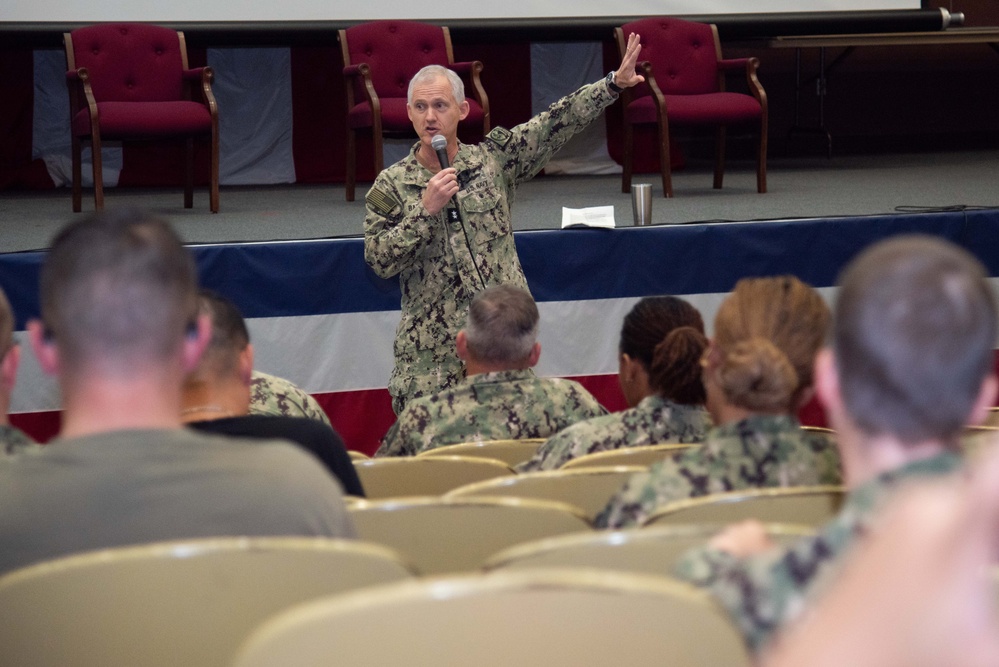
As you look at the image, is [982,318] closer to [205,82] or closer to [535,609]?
[535,609]

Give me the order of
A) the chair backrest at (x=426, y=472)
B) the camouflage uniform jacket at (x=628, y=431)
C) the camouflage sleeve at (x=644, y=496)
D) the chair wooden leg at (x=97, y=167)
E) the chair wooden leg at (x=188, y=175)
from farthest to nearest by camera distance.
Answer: the chair wooden leg at (x=188, y=175), the chair wooden leg at (x=97, y=167), the camouflage uniform jacket at (x=628, y=431), the chair backrest at (x=426, y=472), the camouflage sleeve at (x=644, y=496)

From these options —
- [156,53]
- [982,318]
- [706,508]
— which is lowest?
[706,508]

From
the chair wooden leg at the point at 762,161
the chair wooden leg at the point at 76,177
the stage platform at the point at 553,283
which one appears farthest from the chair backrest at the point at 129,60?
the chair wooden leg at the point at 762,161

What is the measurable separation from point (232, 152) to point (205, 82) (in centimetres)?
188

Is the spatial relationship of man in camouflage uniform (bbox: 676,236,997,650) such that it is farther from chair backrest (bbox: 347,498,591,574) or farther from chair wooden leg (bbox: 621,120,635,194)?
chair wooden leg (bbox: 621,120,635,194)

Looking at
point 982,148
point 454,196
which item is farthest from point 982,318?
point 982,148

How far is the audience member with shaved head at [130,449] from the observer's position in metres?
1.20

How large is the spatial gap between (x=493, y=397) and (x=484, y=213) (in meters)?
1.01

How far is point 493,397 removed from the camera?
254 centimetres

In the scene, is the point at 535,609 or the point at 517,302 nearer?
the point at 535,609

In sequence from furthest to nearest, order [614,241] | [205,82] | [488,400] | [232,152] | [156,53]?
[232,152]
[156,53]
[205,82]
[614,241]
[488,400]

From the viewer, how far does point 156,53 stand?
543cm

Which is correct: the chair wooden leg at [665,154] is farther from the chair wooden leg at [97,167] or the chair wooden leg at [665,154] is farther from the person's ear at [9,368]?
the person's ear at [9,368]

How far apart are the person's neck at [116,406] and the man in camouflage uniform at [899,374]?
61 centimetres
